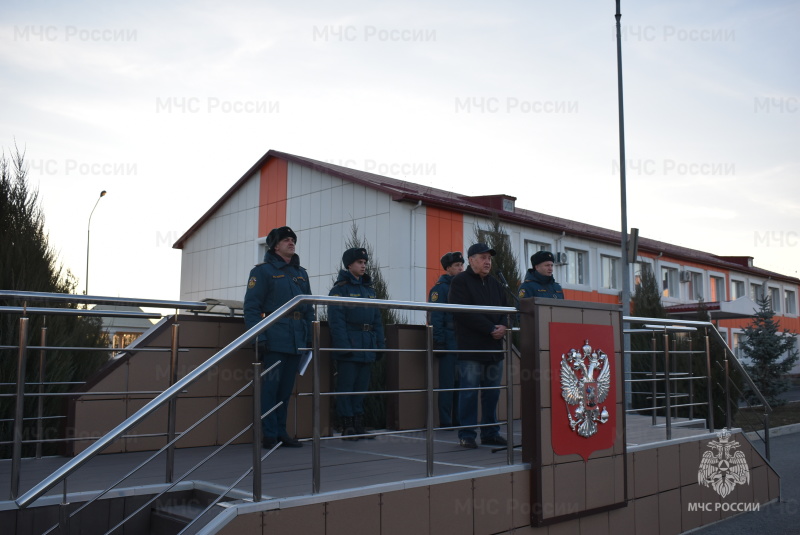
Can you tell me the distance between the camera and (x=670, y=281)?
32219 millimetres

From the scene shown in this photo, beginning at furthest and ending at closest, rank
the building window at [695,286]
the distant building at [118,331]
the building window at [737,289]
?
the building window at [737,289] → the building window at [695,286] → the distant building at [118,331]

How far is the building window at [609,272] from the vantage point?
91.0 feet

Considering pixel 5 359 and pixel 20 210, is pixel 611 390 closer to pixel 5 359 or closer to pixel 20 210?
pixel 5 359

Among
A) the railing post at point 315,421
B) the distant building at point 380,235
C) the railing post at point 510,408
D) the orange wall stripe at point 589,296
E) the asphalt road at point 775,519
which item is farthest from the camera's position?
the orange wall stripe at point 589,296

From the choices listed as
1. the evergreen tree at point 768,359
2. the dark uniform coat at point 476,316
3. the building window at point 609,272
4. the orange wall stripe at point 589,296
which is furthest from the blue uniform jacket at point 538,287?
the building window at point 609,272

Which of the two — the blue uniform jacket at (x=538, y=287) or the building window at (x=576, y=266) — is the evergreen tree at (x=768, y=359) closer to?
the building window at (x=576, y=266)

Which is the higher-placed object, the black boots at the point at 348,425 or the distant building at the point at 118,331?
the distant building at the point at 118,331

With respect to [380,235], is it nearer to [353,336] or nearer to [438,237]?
[438,237]

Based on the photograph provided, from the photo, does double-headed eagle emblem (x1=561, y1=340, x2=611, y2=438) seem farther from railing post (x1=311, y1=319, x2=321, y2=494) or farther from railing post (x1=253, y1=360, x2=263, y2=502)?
railing post (x1=253, y1=360, x2=263, y2=502)

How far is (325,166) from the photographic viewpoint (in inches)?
945

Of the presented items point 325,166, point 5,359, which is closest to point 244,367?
point 5,359

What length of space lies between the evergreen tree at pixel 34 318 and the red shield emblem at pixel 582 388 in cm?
376

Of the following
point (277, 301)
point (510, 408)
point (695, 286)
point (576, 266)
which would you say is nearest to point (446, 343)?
point (277, 301)

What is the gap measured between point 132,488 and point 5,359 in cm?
264
